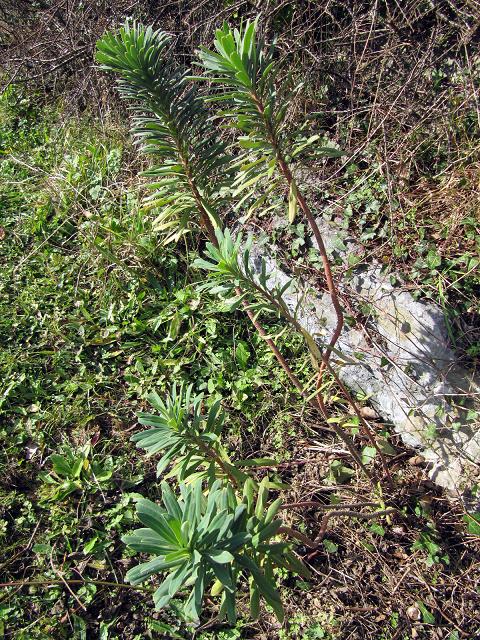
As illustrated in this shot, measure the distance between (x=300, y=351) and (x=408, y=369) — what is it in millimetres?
633

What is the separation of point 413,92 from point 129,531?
2938 mm

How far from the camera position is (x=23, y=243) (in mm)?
4047

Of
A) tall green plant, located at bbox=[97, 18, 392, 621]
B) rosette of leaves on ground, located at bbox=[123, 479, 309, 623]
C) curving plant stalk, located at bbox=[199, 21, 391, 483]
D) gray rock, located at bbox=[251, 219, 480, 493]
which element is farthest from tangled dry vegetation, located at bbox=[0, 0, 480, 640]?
rosette of leaves on ground, located at bbox=[123, 479, 309, 623]

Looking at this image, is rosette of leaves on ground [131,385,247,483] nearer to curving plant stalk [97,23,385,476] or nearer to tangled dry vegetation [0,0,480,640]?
curving plant stalk [97,23,385,476]

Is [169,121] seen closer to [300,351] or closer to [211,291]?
[211,291]

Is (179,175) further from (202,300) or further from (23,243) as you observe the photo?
(23,243)

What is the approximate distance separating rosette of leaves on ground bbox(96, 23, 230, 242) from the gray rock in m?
0.71

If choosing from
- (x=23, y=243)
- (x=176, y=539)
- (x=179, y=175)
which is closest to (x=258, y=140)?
(x=179, y=175)

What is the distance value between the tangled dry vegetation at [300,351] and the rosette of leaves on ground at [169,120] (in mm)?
677

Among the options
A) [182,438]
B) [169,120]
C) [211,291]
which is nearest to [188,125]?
[169,120]

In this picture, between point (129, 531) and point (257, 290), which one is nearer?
point (257, 290)

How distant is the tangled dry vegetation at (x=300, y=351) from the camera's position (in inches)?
94.0

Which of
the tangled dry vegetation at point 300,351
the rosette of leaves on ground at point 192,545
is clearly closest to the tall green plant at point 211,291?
the rosette of leaves on ground at point 192,545

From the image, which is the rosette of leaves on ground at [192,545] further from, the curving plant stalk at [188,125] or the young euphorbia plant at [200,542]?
the curving plant stalk at [188,125]
